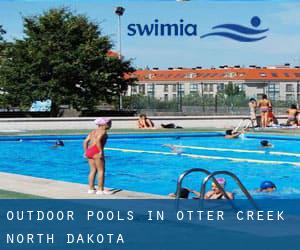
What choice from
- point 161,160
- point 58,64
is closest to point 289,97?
point 58,64

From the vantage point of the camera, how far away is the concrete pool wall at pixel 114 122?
30328 millimetres

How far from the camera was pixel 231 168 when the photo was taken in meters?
18.1

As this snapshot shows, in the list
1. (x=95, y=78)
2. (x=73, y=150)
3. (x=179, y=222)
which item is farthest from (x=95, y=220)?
(x=95, y=78)

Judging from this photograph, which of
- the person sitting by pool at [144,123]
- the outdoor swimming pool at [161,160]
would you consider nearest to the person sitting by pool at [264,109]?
the outdoor swimming pool at [161,160]

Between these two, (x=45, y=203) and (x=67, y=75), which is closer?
(x=45, y=203)

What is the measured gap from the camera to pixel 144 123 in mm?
30328

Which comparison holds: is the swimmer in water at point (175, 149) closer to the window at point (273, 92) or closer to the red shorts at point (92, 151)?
the red shorts at point (92, 151)

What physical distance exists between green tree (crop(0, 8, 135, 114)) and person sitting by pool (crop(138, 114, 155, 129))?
6370 millimetres

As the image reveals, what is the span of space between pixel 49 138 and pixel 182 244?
63.4 ft

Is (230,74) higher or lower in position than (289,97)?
higher

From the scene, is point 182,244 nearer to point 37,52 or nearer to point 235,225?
point 235,225

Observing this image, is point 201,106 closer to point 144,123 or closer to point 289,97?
point 289,97

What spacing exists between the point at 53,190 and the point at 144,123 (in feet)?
65.1

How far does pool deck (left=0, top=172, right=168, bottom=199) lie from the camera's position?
32.6 feet
